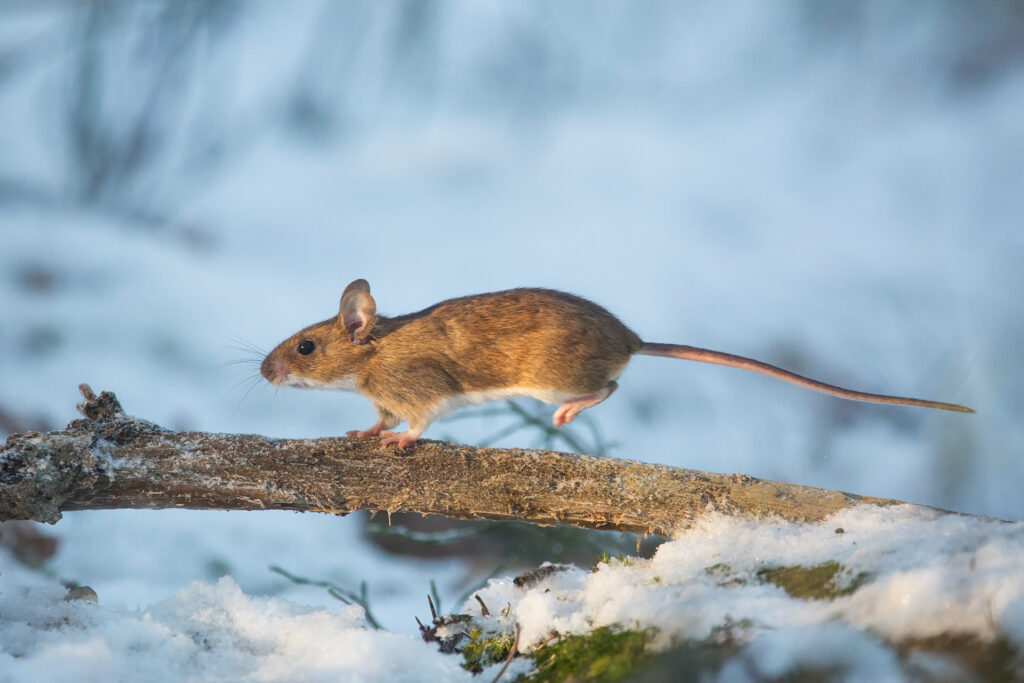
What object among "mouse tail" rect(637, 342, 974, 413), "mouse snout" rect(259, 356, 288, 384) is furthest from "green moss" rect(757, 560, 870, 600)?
"mouse snout" rect(259, 356, 288, 384)

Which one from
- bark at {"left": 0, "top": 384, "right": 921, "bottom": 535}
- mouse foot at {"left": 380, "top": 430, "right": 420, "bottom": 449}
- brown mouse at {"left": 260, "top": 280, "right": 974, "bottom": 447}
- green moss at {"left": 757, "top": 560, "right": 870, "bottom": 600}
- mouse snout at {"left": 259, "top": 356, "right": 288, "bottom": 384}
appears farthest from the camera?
mouse snout at {"left": 259, "top": 356, "right": 288, "bottom": 384}

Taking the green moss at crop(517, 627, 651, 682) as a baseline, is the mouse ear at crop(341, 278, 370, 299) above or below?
above

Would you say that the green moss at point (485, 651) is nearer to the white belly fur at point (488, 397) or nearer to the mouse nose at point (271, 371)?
the white belly fur at point (488, 397)

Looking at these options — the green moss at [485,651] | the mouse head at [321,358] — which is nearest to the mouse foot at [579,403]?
the mouse head at [321,358]

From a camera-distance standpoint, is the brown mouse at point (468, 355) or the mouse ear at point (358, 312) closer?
the brown mouse at point (468, 355)

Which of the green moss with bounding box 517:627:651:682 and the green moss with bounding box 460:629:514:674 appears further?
the green moss with bounding box 460:629:514:674

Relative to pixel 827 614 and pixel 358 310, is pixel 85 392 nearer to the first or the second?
pixel 358 310

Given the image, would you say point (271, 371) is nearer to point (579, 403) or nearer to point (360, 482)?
A: point (360, 482)

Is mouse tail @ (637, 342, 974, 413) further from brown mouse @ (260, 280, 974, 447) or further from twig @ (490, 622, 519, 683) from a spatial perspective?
twig @ (490, 622, 519, 683)
